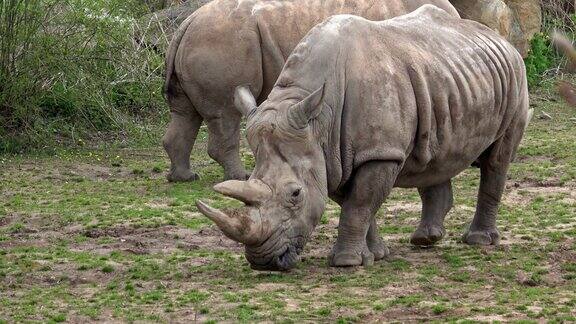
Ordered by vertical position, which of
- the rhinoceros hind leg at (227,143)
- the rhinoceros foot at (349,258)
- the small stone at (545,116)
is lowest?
the small stone at (545,116)

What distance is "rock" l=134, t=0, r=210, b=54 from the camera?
13771 mm

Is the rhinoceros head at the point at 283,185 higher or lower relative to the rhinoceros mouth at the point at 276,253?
higher

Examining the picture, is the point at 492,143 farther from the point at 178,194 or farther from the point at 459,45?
the point at 178,194

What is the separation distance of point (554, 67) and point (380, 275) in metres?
10.1

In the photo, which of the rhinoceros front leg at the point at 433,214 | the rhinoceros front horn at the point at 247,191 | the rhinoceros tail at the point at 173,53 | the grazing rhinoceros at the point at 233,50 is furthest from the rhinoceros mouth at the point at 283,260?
the rhinoceros tail at the point at 173,53

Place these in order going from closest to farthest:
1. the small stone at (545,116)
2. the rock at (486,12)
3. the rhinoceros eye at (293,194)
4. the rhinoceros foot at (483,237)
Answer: the rhinoceros eye at (293,194) < the rhinoceros foot at (483,237) < the small stone at (545,116) < the rock at (486,12)

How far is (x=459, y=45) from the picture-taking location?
7797 mm

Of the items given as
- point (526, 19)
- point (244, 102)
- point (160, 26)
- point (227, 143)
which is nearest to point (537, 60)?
point (526, 19)

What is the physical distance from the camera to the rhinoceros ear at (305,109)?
681 cm

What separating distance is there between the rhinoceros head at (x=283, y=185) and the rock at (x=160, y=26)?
270 inches

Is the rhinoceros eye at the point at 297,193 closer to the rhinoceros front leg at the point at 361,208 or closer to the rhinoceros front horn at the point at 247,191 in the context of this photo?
the rhinoceros front horn at the point at 247,191

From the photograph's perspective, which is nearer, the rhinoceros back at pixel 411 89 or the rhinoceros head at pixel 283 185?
the rhinoceros head at pixel 283 185

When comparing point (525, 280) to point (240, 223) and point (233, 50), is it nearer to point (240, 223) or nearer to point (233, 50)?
→ point (240, 223)

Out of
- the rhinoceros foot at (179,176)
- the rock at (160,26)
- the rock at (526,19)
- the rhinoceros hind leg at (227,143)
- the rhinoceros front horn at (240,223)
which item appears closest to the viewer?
the rhinoceros front horn at (240,223)
